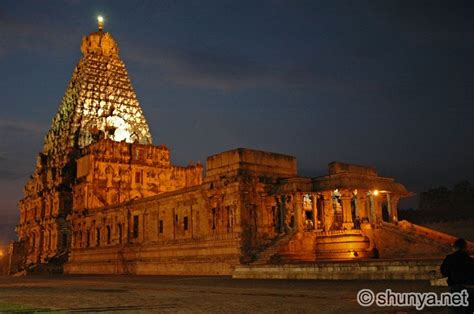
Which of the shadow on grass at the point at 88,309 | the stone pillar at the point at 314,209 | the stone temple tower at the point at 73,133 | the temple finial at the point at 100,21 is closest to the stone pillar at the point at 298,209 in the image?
the stone pillar at the point at 314,209

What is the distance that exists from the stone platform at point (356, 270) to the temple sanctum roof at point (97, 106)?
4916cm

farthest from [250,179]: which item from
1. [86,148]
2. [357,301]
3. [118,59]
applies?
[118,59]

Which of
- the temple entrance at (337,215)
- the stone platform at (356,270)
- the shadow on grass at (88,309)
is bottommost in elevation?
the shadow on grass at (88,309)

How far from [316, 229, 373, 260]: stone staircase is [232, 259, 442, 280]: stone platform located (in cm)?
691

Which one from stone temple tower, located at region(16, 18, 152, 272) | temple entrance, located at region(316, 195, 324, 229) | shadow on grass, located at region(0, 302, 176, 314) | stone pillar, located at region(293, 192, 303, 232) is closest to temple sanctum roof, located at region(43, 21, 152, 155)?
stone temple tower, located at region(16, 18, 152, 272)

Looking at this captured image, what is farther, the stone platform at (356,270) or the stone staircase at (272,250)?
the stone staircase at (272,250)

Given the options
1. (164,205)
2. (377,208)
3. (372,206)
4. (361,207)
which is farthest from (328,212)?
(164,205)

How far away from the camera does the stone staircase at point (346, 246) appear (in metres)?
30.8

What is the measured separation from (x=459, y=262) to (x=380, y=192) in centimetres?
2734

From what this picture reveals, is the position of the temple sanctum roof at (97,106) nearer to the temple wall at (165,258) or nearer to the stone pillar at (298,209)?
the temple wall at (165,258)

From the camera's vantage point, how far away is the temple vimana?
32.3m

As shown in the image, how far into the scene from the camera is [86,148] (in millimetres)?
66312

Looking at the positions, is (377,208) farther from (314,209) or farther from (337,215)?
(337,215)

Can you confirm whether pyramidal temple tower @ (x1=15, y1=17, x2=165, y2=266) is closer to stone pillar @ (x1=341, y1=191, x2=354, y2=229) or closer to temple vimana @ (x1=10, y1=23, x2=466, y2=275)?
temple vimana @ (x1=10, y1=23, x2=466, y2=275)
